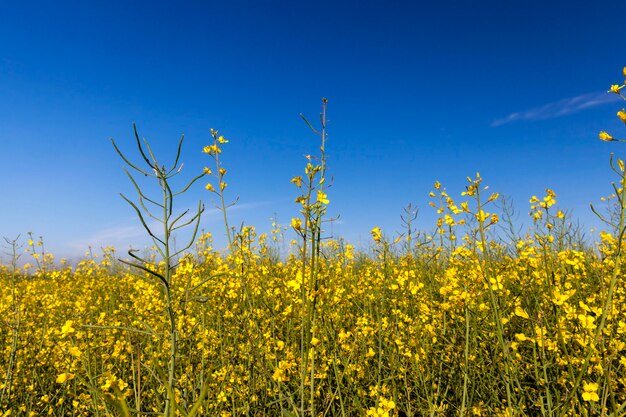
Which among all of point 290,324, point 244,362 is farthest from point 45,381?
point 290,324

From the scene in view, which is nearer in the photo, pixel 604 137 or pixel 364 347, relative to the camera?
pixel 604 137

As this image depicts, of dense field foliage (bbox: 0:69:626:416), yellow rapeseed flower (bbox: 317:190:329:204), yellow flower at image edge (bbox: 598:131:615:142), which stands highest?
yellow flower at image edge (bbox: 598:131:615:142)

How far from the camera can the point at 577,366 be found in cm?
209

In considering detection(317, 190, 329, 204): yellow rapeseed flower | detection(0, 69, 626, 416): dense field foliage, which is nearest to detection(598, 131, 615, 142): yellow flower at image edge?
detection(0, 69, 626, 416): dense field foliage

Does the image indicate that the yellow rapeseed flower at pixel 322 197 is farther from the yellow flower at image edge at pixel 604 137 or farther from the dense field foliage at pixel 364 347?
the yellow flower at image edge at pixel 604 137

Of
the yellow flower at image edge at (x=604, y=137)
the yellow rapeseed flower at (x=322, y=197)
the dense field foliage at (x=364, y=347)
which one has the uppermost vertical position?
the yellow flower at image edge at (x=604, y=137)

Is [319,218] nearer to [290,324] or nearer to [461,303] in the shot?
[461,303]

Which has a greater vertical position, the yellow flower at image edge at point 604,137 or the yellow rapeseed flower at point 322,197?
the yellow flower at image edge at point 604,137

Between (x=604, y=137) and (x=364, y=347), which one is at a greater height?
(x=604, y=137)

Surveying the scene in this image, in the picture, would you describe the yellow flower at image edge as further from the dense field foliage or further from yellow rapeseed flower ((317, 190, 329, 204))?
yellow rapeseed flower ((317, 190, 329, 204))

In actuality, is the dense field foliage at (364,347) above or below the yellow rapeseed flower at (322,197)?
below

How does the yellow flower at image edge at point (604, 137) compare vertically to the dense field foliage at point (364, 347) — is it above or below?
above

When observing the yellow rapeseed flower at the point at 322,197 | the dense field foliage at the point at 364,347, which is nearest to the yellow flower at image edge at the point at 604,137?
the dense field foliage at the point at 364,347

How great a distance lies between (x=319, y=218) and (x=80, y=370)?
7.59 ft
